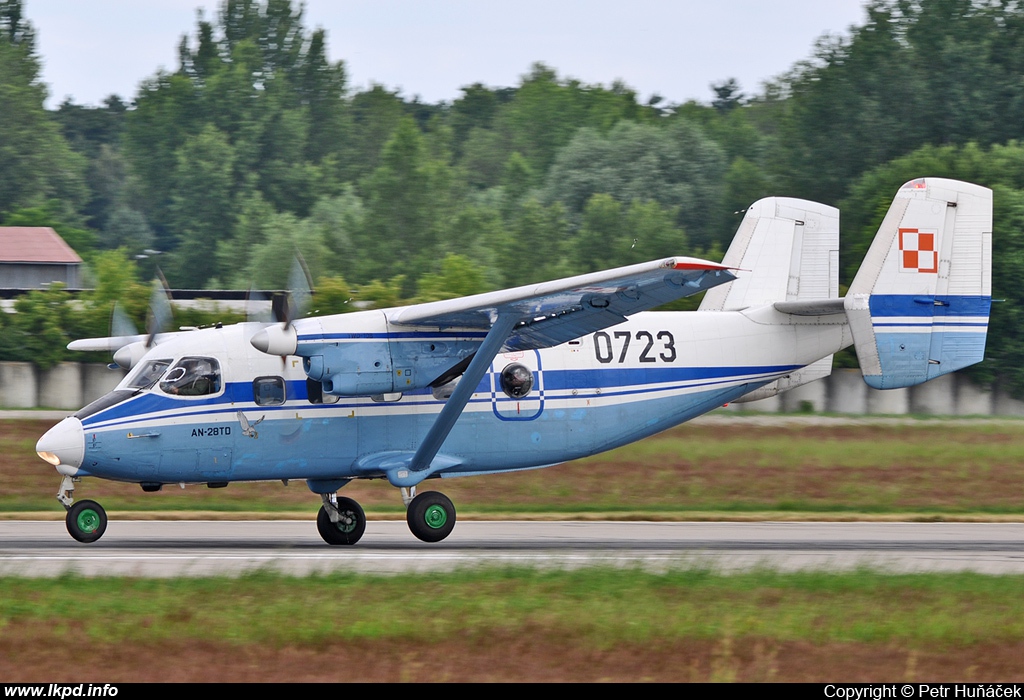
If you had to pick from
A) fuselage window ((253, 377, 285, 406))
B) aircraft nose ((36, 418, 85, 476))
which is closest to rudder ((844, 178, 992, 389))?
fuselage window ((253, 377, 285, 406))

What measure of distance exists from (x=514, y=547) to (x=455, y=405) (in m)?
2.35

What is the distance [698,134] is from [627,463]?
5319 cm

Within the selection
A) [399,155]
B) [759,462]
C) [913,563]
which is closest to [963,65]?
[399,155]

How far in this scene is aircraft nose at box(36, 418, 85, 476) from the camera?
16328mm

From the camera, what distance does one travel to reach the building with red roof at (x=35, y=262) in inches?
2410

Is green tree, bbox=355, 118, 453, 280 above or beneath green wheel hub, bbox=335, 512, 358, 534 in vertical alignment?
above

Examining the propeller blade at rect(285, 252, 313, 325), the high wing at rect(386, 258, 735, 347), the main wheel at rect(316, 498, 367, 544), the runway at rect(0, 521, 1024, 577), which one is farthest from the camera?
the main wheel at rect(316, 498, 367, 544)

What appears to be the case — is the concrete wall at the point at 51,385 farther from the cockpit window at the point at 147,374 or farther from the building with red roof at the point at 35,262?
the building with red roof at the point at 35,262

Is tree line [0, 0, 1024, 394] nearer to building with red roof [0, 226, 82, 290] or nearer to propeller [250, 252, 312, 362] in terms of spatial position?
building with red roof [0, 226, 82, 290]

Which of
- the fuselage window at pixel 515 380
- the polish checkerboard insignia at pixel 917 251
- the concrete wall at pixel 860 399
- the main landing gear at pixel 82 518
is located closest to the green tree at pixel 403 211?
the concrete wall at pixel 860 399

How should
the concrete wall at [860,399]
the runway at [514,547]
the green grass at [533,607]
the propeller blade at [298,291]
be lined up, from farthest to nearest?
the concrete wall at [860,399] < the propeller blade at [298,291] < the runway at [514,547] < the green grass at [533,607]

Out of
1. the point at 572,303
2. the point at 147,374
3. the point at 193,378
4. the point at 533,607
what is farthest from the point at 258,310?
the point at 533,607

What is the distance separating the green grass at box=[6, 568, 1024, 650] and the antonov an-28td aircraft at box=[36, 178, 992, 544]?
3.47 metres

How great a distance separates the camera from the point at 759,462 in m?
26.0
